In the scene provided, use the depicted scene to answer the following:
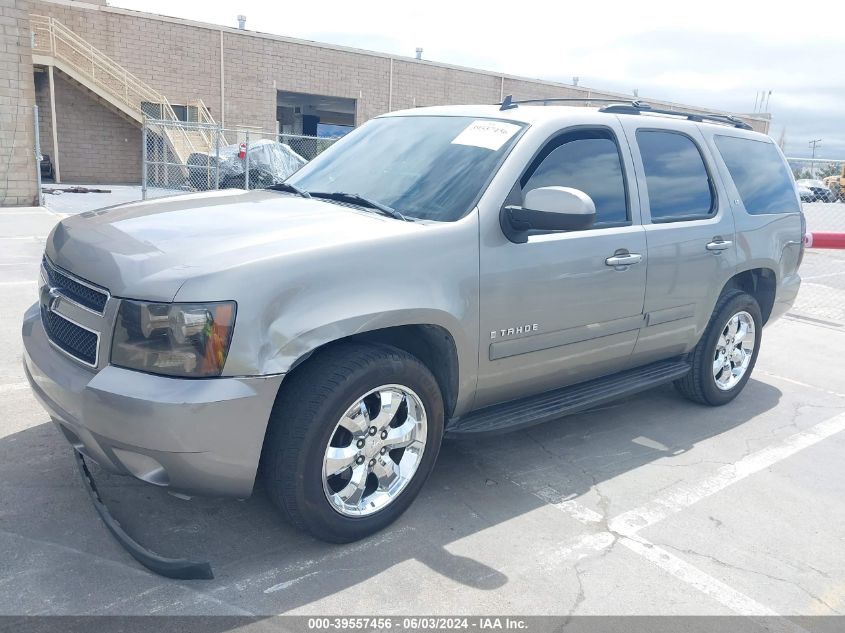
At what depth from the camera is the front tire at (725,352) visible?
16.4ft

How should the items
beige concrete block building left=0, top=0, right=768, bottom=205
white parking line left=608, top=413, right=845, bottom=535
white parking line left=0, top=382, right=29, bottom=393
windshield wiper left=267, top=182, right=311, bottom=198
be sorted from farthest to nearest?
1. beige concrete block building left=0, top=0, right=768, bottom=205
2. white parking line left=0, top=382, right=29, bottom=393
3. windshield wiper left=267, top=182, right=311, bottom=198
4. white parking line left=608, top=413, right=845, bottom=535

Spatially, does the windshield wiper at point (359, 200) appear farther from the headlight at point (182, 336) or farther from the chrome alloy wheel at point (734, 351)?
the chrome alloy wheel at point (734, 351)

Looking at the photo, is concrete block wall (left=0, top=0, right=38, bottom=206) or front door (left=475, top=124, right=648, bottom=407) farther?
concrete block wall (left=0, top=0, right=38, bottom=206)

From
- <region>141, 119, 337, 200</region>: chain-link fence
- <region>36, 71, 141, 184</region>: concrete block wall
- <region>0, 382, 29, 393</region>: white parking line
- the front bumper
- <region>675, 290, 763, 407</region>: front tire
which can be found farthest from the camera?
<region>36, 71, 141, 184</region>: concrete block wall

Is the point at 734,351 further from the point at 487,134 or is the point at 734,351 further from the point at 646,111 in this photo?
the point at 487,134

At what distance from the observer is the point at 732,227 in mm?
4891

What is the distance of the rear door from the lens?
14.2 feet

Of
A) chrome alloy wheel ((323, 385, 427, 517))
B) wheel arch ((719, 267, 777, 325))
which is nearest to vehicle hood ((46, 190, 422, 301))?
chrome alloy wheel ((323, 385, 427, 517))

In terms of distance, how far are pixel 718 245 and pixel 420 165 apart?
218 centimetres

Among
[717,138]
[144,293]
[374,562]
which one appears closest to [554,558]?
[374,562]

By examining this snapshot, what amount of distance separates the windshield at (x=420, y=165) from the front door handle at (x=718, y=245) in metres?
1.68

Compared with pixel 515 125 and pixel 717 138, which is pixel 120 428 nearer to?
pixel 515 125

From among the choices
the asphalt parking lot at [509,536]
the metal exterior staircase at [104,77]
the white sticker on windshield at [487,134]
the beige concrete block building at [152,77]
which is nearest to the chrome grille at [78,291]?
the asphalt parking lot at [509,536]

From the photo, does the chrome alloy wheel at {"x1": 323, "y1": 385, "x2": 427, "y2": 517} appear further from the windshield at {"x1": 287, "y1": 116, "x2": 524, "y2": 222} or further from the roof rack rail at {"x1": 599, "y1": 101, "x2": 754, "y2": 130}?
the roof rack rail at {"x1": 599, "y1": 101, "x2": 754, "y2": 130}
